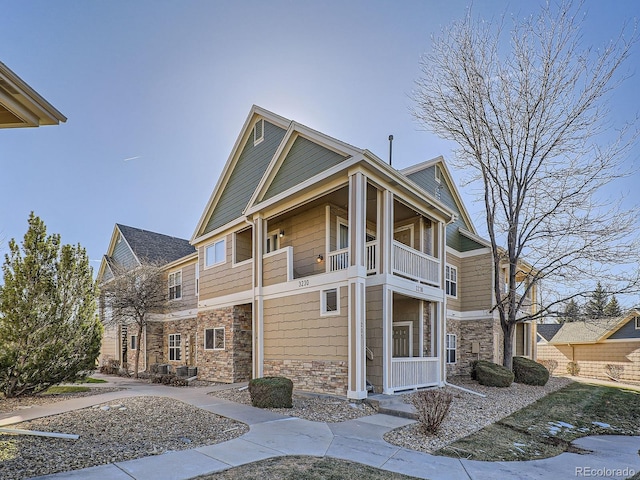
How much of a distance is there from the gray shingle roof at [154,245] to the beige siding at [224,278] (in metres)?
5.81

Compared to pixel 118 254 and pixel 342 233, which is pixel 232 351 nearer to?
pixel 342 233

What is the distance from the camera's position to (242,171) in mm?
16391

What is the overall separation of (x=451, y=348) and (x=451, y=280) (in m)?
2.98

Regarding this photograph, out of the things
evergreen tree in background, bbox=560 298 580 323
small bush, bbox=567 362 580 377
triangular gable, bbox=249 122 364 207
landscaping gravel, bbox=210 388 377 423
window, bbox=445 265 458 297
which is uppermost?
triangular gable, bbox=249 122 364 207

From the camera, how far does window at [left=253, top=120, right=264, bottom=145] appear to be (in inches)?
614

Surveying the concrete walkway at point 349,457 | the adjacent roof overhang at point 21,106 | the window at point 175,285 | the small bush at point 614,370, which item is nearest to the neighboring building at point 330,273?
the window at point 175,285

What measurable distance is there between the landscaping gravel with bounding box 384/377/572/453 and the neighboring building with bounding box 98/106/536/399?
1499mm

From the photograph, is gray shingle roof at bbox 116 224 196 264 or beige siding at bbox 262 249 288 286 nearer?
beige siding at bbox 262 249 288 286

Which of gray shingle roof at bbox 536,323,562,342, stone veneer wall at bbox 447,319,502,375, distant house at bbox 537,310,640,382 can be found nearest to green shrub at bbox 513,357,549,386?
stone veneer wall at bbox 447,319,502,375

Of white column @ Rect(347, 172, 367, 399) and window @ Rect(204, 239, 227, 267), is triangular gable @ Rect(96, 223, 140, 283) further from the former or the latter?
white column @ Rect(347, 172, 367, 399)

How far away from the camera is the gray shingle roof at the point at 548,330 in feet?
99.7

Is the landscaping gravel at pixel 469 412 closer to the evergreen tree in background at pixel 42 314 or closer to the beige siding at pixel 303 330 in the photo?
the beige siding at pixel 303 330

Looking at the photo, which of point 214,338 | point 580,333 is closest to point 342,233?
point 214,338

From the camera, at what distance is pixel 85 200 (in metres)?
19.6
